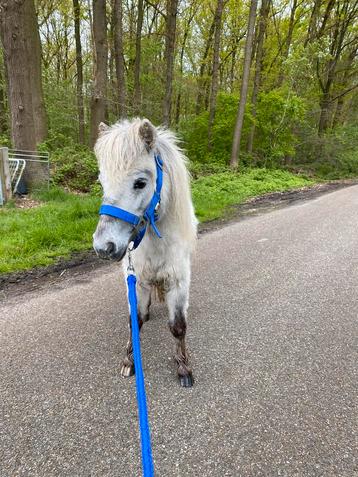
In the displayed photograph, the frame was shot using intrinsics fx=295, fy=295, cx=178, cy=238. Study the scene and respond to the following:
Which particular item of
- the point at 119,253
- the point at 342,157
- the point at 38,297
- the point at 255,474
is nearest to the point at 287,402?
the point at 255,474

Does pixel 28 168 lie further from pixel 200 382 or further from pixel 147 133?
pixel 200 382

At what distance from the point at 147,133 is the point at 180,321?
4.57 ft

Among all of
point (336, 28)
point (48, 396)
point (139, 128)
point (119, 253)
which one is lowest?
point (48, 396)

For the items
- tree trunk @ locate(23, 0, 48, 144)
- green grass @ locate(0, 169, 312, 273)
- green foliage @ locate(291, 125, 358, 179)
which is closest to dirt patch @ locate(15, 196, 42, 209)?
green grass @ locate(0, 169, 312, 273)

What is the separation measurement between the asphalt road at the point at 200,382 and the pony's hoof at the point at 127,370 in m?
0.06

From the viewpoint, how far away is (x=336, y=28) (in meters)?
17.3

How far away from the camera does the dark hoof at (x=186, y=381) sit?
221cm

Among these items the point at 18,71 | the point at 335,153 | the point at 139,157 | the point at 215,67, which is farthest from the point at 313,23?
the point at 139,157

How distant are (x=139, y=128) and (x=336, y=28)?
21681mm

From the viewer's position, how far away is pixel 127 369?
7.60 ft

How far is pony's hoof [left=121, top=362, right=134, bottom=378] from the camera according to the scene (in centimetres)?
230

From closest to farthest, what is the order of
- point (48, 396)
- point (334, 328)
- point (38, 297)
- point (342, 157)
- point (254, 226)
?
point (48, 396) → point (334, 328) → point (38, 297) → point (254, 226) → point (342, 157)

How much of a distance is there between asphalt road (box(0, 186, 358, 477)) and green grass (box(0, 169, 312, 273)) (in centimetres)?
91

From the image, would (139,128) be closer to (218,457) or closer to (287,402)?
(218,457)
